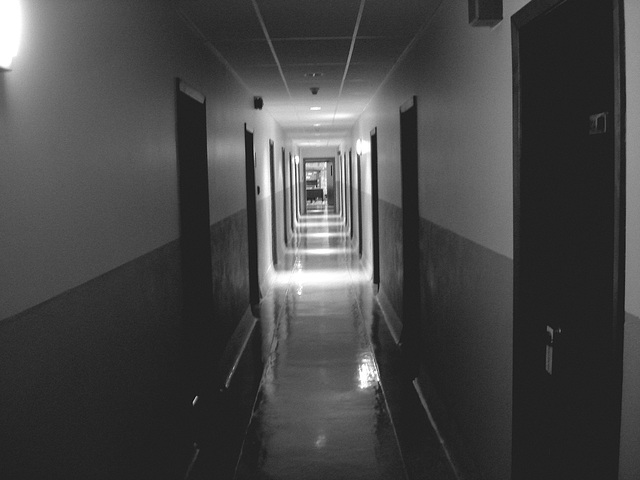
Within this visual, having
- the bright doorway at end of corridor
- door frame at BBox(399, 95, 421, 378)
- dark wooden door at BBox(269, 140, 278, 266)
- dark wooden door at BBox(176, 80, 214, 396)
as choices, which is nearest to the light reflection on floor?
door frame at BBox(399, 95, 421, 378)

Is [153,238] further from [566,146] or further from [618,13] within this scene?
[618,13]

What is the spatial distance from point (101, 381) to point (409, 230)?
380 centimetres

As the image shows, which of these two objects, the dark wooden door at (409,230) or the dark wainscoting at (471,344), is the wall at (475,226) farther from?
the dark wooden door at (409,230)

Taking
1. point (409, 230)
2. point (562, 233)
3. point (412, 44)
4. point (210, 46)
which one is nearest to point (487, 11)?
point (562, 233)

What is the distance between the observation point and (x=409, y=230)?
6.06 meters

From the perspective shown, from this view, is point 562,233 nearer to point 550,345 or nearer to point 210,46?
point 550,345

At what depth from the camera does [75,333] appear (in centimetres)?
236

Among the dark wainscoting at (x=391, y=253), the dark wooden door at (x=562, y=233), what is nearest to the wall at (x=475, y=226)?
the dark wooden door at (x=562, y=233)

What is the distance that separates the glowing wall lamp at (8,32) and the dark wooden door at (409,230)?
13.7ft

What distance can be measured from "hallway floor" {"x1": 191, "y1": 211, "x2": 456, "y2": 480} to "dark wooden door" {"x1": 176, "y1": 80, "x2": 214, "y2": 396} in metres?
0.49

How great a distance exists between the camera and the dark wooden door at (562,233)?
2246 mm

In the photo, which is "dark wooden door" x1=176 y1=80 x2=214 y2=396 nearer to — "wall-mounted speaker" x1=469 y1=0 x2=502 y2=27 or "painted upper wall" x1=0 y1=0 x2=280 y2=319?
"painted upper wall" x1=0 y1=0 x2=280 y2=319

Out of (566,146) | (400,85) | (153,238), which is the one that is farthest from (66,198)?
(400,85)

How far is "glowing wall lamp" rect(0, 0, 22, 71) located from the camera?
1799 mm
